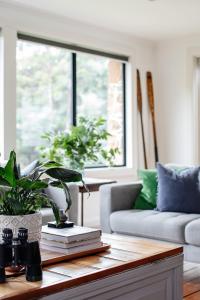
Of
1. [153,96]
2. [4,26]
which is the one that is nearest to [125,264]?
[4,26]

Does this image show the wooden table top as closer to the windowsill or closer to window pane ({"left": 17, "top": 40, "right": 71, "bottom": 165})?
the windowsill

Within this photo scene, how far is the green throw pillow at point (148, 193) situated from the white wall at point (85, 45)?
1.54 meters

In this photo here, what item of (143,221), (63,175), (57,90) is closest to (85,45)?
(57,90)

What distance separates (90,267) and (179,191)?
6.42 ft

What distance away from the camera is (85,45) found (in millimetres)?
5539

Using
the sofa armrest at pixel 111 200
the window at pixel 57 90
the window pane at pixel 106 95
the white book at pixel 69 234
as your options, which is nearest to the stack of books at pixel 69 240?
the white book at pixel 69 234

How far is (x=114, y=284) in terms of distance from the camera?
1884mm

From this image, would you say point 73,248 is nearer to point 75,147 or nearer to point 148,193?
point 148,193

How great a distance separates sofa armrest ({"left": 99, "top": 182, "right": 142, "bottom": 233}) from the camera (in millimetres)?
3850

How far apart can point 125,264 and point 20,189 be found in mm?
563

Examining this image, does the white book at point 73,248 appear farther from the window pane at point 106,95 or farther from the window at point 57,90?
the window pane at point 106,95

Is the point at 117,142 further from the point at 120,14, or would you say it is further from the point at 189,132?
the point at 120,14

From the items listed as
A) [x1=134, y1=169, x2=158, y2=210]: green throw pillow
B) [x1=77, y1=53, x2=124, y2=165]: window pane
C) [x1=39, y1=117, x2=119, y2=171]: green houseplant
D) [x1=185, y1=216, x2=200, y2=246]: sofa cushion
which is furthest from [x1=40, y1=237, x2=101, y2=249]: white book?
[x1=77, y1=53, x2=124, y2=165]: window pane

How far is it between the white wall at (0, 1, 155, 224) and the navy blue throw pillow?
1768 millimetres
